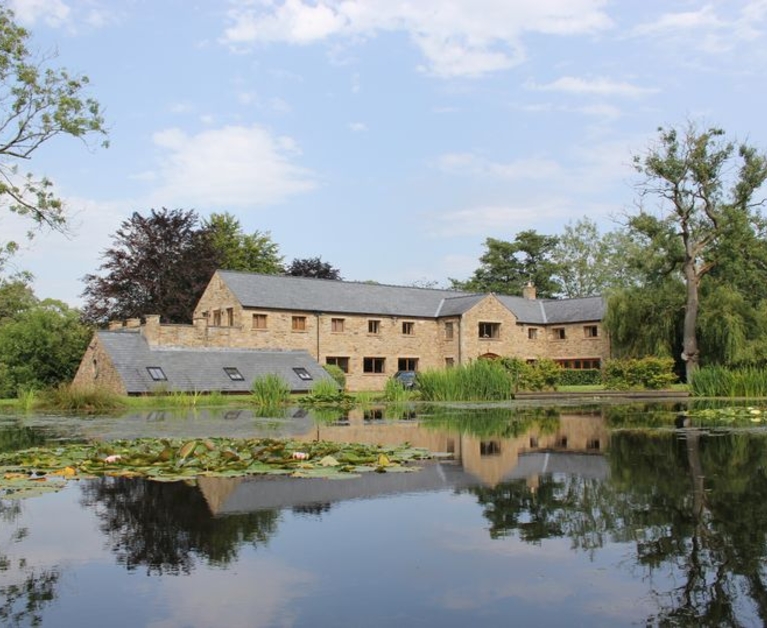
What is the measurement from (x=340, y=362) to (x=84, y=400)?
19633 millimetres

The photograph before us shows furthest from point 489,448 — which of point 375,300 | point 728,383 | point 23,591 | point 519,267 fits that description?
point 519,267

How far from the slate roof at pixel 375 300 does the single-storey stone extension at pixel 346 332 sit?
8 centimetres

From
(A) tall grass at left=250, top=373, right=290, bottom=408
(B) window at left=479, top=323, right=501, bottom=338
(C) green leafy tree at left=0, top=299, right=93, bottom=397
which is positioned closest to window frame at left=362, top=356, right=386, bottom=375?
(B) window at left=479, top=323, right=501, bottom=338

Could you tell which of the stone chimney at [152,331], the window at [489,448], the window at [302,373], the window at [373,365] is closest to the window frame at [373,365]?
the window at [373,365]

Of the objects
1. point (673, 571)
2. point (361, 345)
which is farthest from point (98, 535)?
point (361, 345)

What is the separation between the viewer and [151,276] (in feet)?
154

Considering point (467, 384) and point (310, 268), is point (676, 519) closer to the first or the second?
point (467, 384)

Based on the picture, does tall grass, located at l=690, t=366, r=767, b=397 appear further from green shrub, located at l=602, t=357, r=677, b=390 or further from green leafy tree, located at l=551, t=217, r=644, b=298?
green leafy tree, located at l=551, t=217, r=644, b=298

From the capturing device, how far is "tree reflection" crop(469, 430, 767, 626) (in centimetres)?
480

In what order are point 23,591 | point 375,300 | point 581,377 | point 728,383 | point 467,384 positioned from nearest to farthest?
point 23,591 < point 467,384 < point 728,383 < point 581,377 < point 375,300

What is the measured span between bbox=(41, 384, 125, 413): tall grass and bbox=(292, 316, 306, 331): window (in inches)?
629

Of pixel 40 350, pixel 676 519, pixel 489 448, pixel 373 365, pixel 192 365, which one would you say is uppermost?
pixel 40 350

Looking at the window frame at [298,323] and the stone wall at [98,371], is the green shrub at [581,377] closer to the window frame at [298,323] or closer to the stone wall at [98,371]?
the window frame at [298,323]

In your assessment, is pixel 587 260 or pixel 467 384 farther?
pixel 587 260
